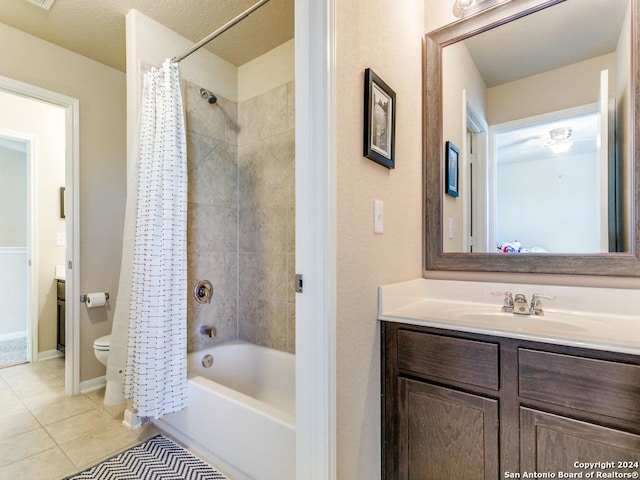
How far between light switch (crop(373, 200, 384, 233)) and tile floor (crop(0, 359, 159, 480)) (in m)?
1.72

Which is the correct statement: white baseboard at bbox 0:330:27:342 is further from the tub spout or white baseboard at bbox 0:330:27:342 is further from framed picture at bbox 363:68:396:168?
framed picture at bbox 363:68:396:168

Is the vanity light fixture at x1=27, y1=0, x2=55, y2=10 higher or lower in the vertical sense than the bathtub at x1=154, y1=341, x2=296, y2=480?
higher

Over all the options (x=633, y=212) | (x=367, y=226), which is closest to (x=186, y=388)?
(x=367, y=226)

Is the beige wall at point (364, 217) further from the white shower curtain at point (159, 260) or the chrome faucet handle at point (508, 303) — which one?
the white shower curtain at point (159, 260)

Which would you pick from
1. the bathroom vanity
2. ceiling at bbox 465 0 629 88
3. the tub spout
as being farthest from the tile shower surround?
ceiling at bbox 465 0 629 88

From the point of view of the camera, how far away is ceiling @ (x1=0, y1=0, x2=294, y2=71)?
1822mm

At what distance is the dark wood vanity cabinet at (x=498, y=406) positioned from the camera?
891 mm

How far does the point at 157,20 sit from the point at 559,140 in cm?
226

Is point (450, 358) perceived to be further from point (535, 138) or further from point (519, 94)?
point (519, 94)

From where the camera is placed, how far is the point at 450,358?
3.71ft

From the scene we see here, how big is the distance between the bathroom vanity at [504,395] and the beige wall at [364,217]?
96mm

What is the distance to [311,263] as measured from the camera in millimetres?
1014

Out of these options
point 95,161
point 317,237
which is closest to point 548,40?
point 317,237

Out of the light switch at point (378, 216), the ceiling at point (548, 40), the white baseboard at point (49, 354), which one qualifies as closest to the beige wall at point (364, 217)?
the light switch at point (378, 216)
